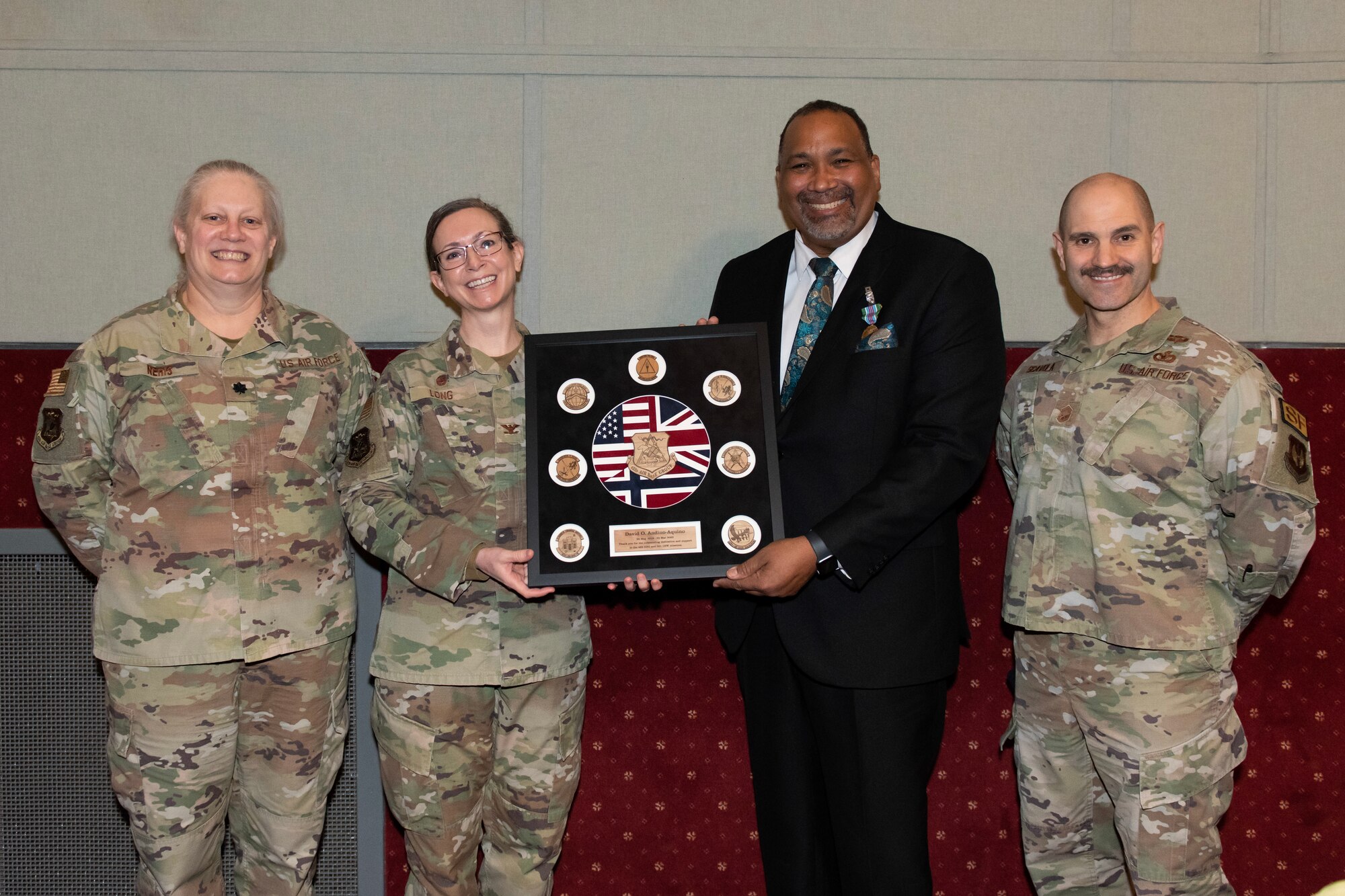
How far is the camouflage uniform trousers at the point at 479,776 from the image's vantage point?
223 cm

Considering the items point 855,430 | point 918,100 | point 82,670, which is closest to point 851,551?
point 855,430

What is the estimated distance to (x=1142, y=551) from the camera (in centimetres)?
222

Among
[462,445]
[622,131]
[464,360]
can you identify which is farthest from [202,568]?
[622,131]

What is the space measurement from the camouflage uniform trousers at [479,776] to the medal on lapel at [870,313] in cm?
104

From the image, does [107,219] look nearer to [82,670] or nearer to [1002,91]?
[82,670]

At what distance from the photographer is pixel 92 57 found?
2965 mm

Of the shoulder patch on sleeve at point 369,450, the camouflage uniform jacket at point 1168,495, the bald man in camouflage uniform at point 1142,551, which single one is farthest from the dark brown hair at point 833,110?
the shoulder patch on sleeve at point 369,450

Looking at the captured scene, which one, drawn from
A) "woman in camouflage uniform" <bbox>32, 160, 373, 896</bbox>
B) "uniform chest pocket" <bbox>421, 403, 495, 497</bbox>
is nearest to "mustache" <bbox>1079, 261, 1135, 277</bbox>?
"uniform chest pocket" <bbox>421, 403, 495, 497</bbox>

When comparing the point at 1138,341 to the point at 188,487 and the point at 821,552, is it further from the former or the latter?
the point at 188,487

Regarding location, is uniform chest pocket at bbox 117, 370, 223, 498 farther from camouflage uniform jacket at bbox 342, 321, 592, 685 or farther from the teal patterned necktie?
the teal patterned necktie

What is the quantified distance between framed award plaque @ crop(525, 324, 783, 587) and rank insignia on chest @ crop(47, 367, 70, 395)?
104 centimetres

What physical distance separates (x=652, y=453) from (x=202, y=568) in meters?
1.05

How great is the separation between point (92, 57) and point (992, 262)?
2763 mm

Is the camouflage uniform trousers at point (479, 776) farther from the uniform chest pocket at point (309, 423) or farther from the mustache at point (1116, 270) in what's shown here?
the mustache at point (1116, 270)
